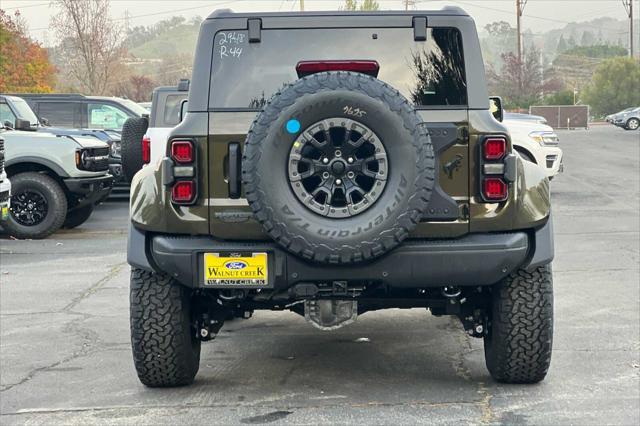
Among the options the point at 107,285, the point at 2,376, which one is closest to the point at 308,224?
the point at 2,376

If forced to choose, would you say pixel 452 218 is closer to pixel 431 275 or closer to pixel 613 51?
pixel 431 275

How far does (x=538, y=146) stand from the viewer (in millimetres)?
17781

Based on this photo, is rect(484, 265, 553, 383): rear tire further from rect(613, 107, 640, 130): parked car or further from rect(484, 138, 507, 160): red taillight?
rect(613, 107, 640, 130): parked car

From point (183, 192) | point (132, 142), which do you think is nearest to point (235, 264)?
point (183, 192)

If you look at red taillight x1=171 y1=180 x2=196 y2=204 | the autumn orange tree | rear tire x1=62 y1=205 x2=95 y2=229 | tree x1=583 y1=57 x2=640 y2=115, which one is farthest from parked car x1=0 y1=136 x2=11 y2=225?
tree x1=583 y1=57 x2=640 y2=115

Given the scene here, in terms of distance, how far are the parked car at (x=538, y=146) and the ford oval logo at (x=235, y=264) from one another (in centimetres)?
1274

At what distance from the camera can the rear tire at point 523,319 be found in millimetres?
5598

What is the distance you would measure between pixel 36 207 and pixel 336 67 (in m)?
9.40

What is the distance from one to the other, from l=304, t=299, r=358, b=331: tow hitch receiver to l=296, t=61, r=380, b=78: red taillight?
1.20 m

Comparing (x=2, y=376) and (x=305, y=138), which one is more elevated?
(x=305, y=138)

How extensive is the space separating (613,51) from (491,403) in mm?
166301

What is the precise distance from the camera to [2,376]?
6.36 m

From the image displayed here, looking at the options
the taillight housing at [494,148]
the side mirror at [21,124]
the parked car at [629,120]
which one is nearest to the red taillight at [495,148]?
the taillight housing at [494,148]

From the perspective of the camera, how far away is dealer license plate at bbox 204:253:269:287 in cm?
532
